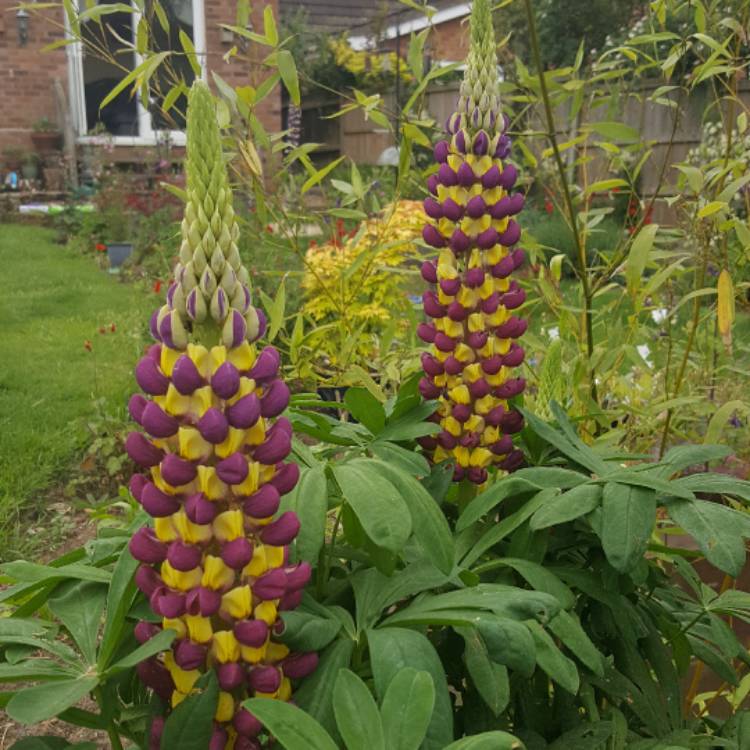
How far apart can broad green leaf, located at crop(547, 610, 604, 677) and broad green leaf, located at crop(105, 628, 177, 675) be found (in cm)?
40

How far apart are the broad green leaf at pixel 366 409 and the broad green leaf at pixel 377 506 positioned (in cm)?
25

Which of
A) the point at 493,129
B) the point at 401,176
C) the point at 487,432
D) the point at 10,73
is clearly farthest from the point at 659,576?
the point at 10,73

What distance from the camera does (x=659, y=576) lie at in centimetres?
134

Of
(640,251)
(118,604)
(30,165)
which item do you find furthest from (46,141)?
(118,604)

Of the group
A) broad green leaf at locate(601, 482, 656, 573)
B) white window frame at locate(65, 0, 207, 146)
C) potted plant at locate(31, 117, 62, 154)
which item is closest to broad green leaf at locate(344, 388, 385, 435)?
broad green leaf at locate(601, 482, 656, 573)

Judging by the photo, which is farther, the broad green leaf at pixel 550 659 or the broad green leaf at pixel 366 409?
the broad green leaf at pixel 366 409

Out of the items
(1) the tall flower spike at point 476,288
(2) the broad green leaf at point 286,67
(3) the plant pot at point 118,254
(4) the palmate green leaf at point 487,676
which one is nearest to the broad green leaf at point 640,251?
(1) the tall flower spike at point 476,288

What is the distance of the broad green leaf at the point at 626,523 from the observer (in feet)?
3.34

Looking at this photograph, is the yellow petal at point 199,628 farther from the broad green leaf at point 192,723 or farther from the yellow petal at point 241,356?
the yellow petal at point 241,356

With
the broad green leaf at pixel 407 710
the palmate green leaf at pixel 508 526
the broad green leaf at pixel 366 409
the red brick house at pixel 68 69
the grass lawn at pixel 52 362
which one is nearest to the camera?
the broad green leaf at pixel 407 710

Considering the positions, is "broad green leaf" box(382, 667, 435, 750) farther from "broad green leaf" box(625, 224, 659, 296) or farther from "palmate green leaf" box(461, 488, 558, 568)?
"broad green leaf" box(625, 224, 659, 296)

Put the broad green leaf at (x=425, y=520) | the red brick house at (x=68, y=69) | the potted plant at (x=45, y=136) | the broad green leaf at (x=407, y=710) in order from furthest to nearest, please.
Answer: the potted plant at (x=45, y=136) < the red brick house at (x=68, y=69) < the broad green leaf at (x=425, y=520) < the broad green leaf at (x=407, y=710)

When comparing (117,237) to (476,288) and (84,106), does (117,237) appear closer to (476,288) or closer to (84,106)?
(84,106)

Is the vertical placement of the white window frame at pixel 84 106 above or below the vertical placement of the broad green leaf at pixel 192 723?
above
